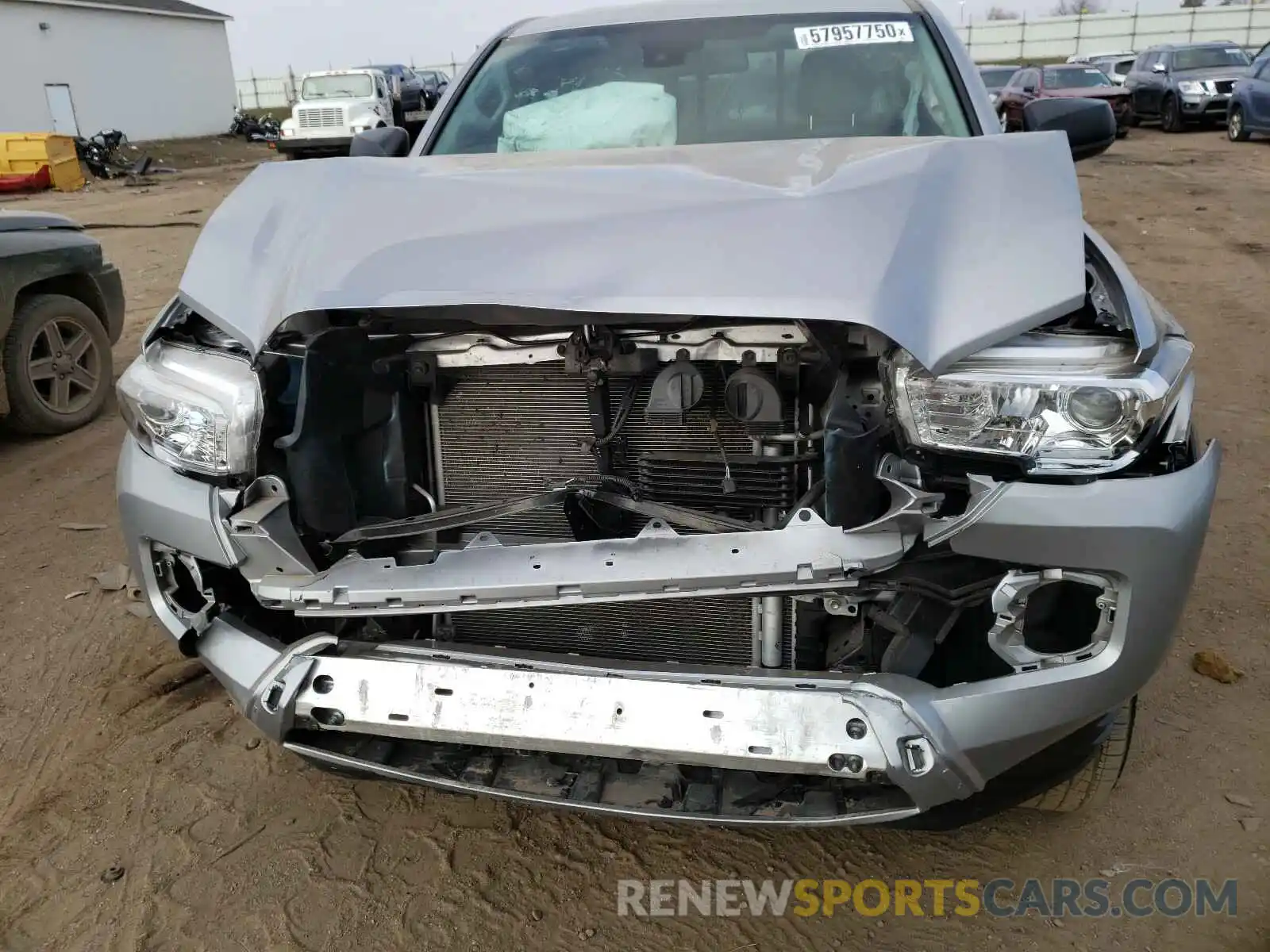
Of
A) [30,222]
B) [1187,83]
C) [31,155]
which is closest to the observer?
[30,222]

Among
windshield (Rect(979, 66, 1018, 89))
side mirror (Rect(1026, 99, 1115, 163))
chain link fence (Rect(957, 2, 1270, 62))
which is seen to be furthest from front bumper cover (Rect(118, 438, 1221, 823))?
chain link fence (Rect(957, 2, 1270, 62))

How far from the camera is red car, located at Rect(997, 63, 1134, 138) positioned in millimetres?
17406

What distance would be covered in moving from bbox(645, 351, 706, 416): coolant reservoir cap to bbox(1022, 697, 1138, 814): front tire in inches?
46.7

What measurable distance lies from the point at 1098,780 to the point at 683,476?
120 cm

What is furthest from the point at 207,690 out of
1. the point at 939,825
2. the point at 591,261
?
the point at 939,825

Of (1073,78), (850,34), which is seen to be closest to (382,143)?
(850,34)

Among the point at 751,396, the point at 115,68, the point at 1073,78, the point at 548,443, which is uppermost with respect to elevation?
the point at 115,68

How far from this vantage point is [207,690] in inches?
121

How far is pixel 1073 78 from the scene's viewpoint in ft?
59.1

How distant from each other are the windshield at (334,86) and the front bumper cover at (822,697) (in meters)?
21.5

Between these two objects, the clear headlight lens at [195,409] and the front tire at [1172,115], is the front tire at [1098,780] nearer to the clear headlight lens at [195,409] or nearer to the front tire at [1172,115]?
the clear headlight lens at [195,409]

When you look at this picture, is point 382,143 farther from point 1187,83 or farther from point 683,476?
point 1187,83

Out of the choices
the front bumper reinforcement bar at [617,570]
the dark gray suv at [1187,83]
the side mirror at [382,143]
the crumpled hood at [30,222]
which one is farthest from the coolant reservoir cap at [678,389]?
the dark gray suv at [1187,83]

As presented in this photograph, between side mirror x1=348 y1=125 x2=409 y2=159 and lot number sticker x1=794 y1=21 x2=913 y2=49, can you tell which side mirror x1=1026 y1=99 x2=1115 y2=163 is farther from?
side mirror x1=348 y1=125 x2=409 y2=159
